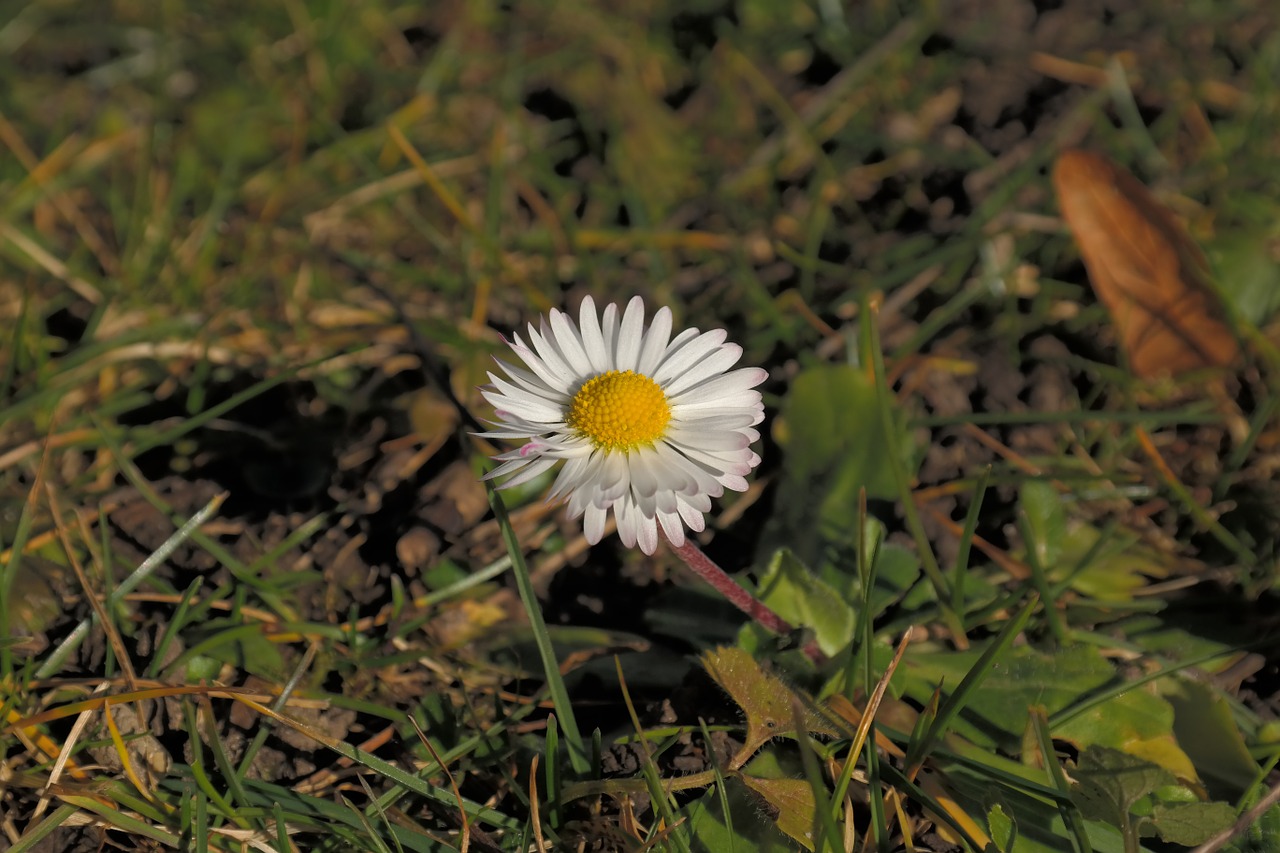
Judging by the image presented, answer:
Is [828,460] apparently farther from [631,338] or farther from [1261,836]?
[1261,836]

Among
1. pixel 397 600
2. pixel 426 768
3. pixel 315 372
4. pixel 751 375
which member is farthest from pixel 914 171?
pixel 426 768

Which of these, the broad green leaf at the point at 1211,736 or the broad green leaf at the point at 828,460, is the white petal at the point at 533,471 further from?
the broad green leaf at the point at 1211,736

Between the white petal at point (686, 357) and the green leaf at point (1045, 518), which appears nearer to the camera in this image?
the white petal at point (686, 357)

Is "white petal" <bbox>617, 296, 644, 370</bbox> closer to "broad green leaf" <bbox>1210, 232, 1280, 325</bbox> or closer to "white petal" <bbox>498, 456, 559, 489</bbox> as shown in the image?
"white petal" <bbox>498, 456, 559, 489</bbox>

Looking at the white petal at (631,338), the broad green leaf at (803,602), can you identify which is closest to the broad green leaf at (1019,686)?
the broad green leaf at (803,602)

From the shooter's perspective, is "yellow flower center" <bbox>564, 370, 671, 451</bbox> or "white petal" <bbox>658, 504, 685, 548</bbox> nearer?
"white petal" <bbox>658, 504, 685, 548</bbox>

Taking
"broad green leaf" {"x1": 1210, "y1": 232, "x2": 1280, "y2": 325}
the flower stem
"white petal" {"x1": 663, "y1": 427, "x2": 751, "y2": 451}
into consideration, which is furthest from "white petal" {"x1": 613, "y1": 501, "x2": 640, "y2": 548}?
"broad green leaf" {"x1": 1210, "y1": 232, "x2": 1280, "y2": 325}
